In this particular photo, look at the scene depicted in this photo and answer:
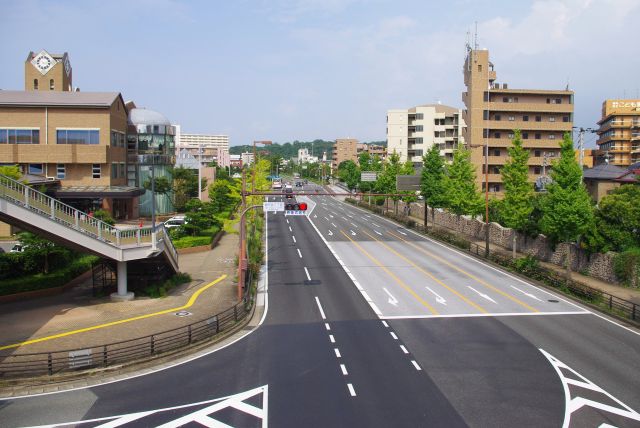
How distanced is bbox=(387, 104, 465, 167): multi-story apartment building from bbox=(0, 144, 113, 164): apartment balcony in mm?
63791

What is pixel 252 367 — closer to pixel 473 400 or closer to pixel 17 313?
pixel 473 400

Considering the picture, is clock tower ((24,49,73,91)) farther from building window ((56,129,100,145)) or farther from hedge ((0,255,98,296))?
hedge ((0,255,98,296))

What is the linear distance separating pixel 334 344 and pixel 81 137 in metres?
42.1

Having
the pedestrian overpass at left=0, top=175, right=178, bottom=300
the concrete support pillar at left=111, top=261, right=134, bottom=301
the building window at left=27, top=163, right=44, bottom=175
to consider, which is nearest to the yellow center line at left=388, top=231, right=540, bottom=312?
the pedestrian overpass at left=0, top=175, right=178, bottom=300

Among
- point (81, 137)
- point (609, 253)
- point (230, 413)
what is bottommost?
point (230, 413)

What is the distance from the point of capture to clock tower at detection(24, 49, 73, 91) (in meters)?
77.6

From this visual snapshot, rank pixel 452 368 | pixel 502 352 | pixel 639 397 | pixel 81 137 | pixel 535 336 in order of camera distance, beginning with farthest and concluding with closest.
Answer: pixel 81 137
pixel 535 336
pixel 502 352
pixel 452 368
pixel 639 397

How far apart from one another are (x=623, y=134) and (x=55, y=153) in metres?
92.3

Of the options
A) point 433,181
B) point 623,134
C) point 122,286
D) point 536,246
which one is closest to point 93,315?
point 122,286

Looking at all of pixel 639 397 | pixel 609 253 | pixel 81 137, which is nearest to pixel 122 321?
pixel 639 397

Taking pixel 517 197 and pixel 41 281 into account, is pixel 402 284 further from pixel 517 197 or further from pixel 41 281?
pixel 41 281

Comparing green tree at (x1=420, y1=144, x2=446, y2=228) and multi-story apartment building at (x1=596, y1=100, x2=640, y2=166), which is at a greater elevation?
multi-story apartment building at (x1=596, y1=100, x2=640, y2=166)

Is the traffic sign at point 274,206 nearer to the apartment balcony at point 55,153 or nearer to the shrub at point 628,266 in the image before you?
the shrub at point 628,266

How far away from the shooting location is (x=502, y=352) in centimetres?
2156
